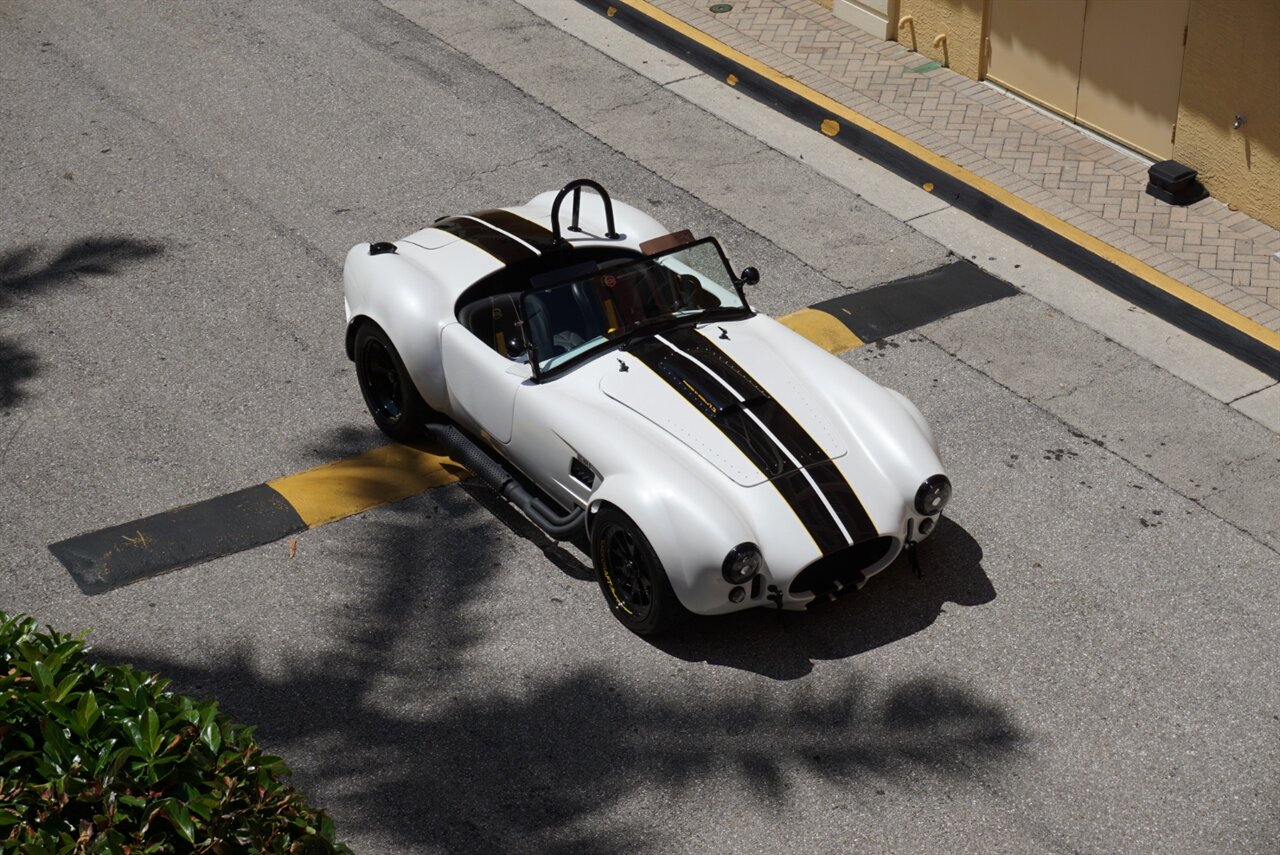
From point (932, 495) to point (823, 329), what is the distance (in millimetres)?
2612

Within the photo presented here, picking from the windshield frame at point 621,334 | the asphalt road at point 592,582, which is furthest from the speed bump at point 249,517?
the windshield frame at point 621,334

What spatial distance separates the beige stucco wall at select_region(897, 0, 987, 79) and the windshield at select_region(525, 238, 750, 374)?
5.23 m

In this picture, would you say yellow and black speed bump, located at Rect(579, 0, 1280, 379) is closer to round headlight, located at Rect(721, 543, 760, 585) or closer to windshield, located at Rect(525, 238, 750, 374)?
windshield, located at Rect(525, 238, 750, 374)

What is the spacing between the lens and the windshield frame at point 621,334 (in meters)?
7.38

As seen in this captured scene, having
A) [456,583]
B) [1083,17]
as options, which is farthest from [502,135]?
[456,583]

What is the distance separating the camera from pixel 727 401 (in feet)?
23.4

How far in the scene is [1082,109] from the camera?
449 inches

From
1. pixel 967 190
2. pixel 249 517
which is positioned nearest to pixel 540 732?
pixel 249 517

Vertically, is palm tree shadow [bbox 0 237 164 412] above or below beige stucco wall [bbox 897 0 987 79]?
below

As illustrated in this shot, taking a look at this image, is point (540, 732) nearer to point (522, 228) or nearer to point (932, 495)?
point (932, 495)

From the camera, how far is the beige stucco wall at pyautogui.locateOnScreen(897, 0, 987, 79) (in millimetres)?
12039

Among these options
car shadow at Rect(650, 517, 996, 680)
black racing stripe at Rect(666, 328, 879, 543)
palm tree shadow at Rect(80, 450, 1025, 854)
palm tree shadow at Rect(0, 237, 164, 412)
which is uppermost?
black racing stripe at Rect(666, 328, 879, 543)

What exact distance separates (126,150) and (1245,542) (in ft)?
27.6

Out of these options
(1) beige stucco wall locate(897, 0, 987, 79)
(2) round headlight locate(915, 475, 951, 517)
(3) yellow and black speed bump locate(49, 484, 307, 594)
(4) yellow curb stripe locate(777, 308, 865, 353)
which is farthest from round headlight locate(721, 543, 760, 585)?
(1) beige stucco wall locate(897, 0, 987, 79)
